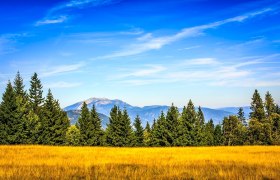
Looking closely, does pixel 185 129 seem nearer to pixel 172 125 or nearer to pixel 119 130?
pixel 172 125

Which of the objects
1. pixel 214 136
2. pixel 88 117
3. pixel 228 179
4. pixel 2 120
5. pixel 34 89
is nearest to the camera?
pixel 228 179

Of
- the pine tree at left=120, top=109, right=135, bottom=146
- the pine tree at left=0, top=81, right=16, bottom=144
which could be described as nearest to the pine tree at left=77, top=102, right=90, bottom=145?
the pine tree at left=120, top=109, right=135, bottom=146

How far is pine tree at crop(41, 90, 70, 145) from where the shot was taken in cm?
5909

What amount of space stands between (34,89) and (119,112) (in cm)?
2133

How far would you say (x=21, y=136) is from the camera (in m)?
53.8

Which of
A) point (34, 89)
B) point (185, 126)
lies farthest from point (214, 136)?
point (34, 89)

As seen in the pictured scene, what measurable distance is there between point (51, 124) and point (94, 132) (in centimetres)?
986

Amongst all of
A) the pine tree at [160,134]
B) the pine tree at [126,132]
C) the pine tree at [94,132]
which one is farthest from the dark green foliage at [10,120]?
the pine tree at [160,134]

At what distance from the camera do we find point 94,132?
65.9m

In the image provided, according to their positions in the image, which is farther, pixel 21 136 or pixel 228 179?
pixel 21 136

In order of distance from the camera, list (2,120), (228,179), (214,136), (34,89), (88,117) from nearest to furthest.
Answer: (228,179) → (2,120) → (88,117) → (34,89) → (214,136)

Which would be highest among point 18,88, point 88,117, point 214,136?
point 18,88

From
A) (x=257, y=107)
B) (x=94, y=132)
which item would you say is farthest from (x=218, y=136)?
(x=94, y=132)

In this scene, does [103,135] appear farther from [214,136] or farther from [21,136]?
[214,136]
